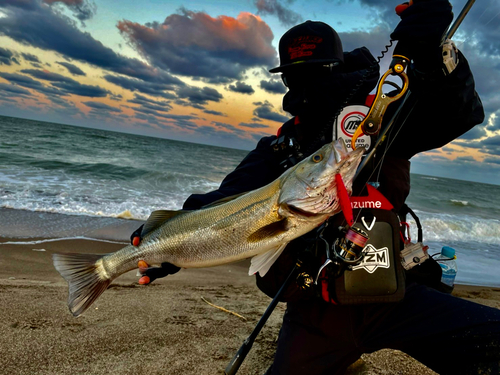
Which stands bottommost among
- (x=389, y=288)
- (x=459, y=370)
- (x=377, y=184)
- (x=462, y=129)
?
(x=459, y=370)

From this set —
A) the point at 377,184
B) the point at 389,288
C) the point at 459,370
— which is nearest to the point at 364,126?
the point at 377,184

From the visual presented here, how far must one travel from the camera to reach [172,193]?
16.1 meters

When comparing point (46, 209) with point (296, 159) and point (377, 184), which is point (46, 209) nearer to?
point (296, 159)

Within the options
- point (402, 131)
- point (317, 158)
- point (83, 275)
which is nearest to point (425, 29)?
point (402, 131)

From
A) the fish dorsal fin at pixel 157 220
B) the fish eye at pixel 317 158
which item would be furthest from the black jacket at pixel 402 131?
the fish eye at pixel 317 158

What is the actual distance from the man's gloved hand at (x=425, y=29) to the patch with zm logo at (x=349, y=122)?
60cm

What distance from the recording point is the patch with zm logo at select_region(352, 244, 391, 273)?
2.44 metres

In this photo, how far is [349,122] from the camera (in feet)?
9.48

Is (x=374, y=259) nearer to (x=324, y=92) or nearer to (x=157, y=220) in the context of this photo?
(x=324, y=92)

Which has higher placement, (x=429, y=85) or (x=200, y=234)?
(x=429, y=85)

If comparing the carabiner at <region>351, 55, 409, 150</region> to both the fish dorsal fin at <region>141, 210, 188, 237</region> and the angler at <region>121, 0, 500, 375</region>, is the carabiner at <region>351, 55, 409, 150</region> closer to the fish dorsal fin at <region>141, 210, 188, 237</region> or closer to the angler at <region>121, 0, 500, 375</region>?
the angler at <region>121, 0, 500, 375</region>

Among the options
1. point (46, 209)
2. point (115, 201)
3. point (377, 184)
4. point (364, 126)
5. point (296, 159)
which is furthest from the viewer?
point (115, 201)

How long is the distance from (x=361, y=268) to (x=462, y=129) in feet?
4.52

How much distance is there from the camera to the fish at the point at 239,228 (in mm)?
2082
